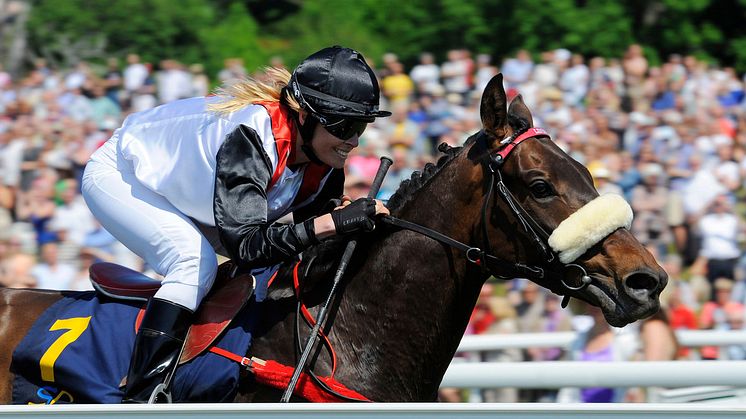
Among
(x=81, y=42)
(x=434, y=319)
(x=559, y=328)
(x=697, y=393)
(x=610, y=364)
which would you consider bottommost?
(x=81, y=42)

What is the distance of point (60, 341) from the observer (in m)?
3.73

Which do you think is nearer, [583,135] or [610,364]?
[610,364]

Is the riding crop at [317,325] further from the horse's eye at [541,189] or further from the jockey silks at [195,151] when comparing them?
the horse's eye at [541,189]

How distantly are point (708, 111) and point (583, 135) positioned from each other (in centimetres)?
172

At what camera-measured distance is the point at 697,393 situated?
552 centimetres

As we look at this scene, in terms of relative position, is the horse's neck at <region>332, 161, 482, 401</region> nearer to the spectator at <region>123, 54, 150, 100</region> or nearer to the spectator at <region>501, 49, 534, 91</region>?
the spectator at <region>501, 49, 534, 91</region>

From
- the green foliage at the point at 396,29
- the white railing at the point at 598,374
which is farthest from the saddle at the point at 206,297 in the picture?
the green foliage at the point at 396,29

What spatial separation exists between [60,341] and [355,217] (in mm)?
1100

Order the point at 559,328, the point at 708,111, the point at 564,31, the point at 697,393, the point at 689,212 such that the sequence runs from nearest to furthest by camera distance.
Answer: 1. the point at 697,393
2. the point at 559,328
3. the point at 689,212
4. the point at 708,111
5. the point at 564,31

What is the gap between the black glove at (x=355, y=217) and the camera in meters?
3.59

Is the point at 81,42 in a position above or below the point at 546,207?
below

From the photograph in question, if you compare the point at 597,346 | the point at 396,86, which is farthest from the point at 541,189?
the point at 396,86

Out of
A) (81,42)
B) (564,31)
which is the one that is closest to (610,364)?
(564,31)

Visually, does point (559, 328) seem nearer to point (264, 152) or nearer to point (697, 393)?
point (697, 393)
